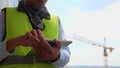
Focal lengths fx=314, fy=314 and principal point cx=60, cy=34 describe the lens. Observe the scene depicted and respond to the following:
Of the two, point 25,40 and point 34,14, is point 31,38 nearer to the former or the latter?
point 25,40

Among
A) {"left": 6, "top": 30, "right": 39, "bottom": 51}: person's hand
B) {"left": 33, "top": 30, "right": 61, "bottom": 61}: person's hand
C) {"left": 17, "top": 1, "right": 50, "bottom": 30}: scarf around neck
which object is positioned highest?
{"left": 17, "top": 1, "right": 50, "bottom": 30}: scarf around neck

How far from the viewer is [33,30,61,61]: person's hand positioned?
1175 millimetres

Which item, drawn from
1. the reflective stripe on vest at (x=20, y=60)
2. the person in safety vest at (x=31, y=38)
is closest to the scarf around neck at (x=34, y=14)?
the person in safety vest at (x=31, y=38)

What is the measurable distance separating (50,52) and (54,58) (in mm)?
69

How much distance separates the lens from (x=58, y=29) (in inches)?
55.9

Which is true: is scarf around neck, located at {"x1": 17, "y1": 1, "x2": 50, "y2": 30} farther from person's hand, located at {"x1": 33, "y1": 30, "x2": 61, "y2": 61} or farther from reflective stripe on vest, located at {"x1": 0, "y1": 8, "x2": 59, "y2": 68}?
person's hand, located at {"x1": 33, "y1": 30, "x2": 61, "y2": 61}

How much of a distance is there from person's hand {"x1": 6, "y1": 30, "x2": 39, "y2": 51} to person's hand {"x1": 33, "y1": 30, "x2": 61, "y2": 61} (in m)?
0.02

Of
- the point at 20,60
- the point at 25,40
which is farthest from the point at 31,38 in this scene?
the point at 20,60

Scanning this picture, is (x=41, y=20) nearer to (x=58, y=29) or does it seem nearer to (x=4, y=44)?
(x=58, y=29)

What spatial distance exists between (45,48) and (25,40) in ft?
0.30

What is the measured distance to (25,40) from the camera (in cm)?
115

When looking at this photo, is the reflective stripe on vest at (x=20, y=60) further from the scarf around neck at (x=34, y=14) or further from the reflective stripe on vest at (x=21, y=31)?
the scarf around neck at (x=34, y=14)

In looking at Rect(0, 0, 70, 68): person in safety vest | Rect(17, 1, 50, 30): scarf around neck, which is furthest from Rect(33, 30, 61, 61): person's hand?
Rect(17, 1, 50, 30): scarf around neck

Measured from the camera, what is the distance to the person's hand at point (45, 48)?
1.17m
